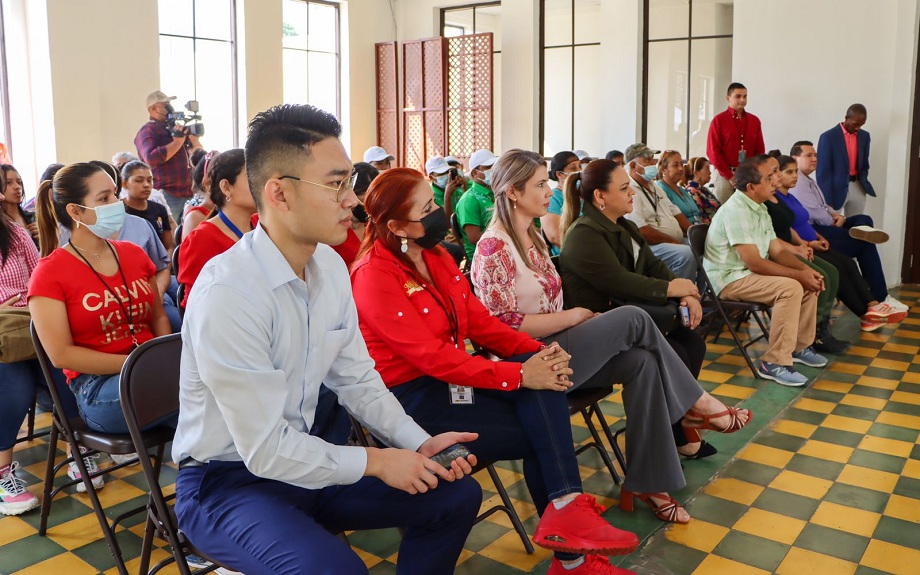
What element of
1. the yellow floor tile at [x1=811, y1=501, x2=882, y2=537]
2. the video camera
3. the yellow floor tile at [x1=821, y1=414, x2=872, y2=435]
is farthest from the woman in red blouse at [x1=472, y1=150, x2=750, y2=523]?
the video camera

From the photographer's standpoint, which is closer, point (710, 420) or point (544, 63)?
point (710, 420)

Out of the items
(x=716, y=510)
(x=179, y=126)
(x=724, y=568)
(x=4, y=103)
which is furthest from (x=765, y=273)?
(x=4, y=103)

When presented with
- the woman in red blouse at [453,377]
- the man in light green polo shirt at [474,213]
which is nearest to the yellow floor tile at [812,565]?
the woman in red blouse at [453,377]

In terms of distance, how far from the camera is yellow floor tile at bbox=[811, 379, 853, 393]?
4.43 meters

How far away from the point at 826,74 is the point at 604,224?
5805mm

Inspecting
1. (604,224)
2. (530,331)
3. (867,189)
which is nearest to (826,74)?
(867,189)

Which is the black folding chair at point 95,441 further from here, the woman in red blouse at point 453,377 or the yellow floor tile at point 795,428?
the yellow floor tile at point 795,428

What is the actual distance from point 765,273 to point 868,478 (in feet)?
5.47

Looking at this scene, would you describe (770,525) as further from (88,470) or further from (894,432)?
(88,470)

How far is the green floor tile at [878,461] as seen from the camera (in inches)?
132

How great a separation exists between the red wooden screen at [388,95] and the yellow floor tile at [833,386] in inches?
309

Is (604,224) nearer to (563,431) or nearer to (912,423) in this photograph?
(563,431)

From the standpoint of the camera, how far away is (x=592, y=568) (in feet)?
7.50

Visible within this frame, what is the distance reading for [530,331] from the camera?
288 cm
